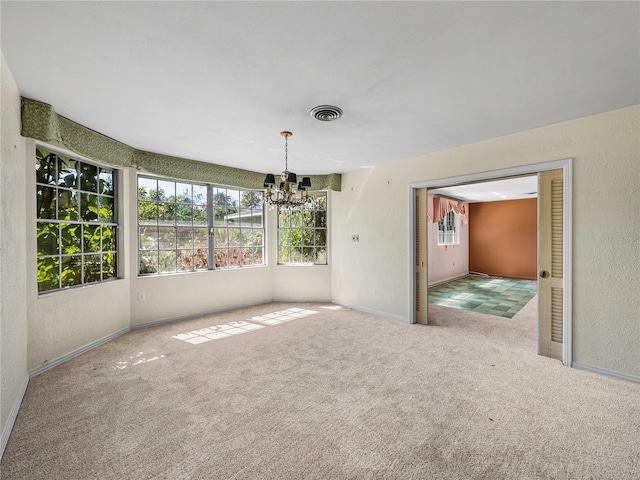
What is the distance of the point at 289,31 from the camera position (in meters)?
1.67

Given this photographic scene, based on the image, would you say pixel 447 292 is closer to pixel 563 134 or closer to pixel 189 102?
pixel 563 134

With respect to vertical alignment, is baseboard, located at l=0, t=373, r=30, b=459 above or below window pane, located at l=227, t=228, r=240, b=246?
below

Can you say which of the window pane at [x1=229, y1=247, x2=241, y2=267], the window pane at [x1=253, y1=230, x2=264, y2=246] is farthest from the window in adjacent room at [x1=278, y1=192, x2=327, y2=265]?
the window pane at [x1=229, y1=247, x2=241, y2=267]

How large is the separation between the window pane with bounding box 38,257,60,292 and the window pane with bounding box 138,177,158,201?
1451 millimetres

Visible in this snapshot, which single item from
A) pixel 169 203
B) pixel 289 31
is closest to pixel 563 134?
pixel 289 31

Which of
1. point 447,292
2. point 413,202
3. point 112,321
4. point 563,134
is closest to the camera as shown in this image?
point 563,134

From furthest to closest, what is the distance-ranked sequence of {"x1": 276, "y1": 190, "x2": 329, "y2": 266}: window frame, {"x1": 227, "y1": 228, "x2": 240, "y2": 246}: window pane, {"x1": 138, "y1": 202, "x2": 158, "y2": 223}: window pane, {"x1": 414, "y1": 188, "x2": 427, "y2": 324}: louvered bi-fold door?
{"x1": 276, "y1": 190, "x2": 329, "y2": 266}: window frame
{"x1": 227, "y1": 228, "x2": 240, "y2": 246}: window pane
{"x1": 414, "y1": 188, "x2": 427, "y2": 324}: louvered bi-fold door
{"x1": 138, "y1": 202, "x2": 158, "y2": 223}: window pane

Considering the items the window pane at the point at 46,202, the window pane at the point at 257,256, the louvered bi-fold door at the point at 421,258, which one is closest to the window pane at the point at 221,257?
the window pane at the point at 257,256

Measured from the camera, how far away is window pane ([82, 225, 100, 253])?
11.4 feet

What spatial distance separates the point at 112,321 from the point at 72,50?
3128 millimetres

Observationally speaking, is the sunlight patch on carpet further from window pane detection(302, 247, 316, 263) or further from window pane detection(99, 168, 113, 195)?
window pane detection(99, 168, 113, 195)

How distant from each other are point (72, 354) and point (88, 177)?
6.77 ft

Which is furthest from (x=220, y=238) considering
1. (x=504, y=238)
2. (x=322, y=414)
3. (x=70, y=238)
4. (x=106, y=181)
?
(x=504, y=238)

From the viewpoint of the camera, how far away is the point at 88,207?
351cm
